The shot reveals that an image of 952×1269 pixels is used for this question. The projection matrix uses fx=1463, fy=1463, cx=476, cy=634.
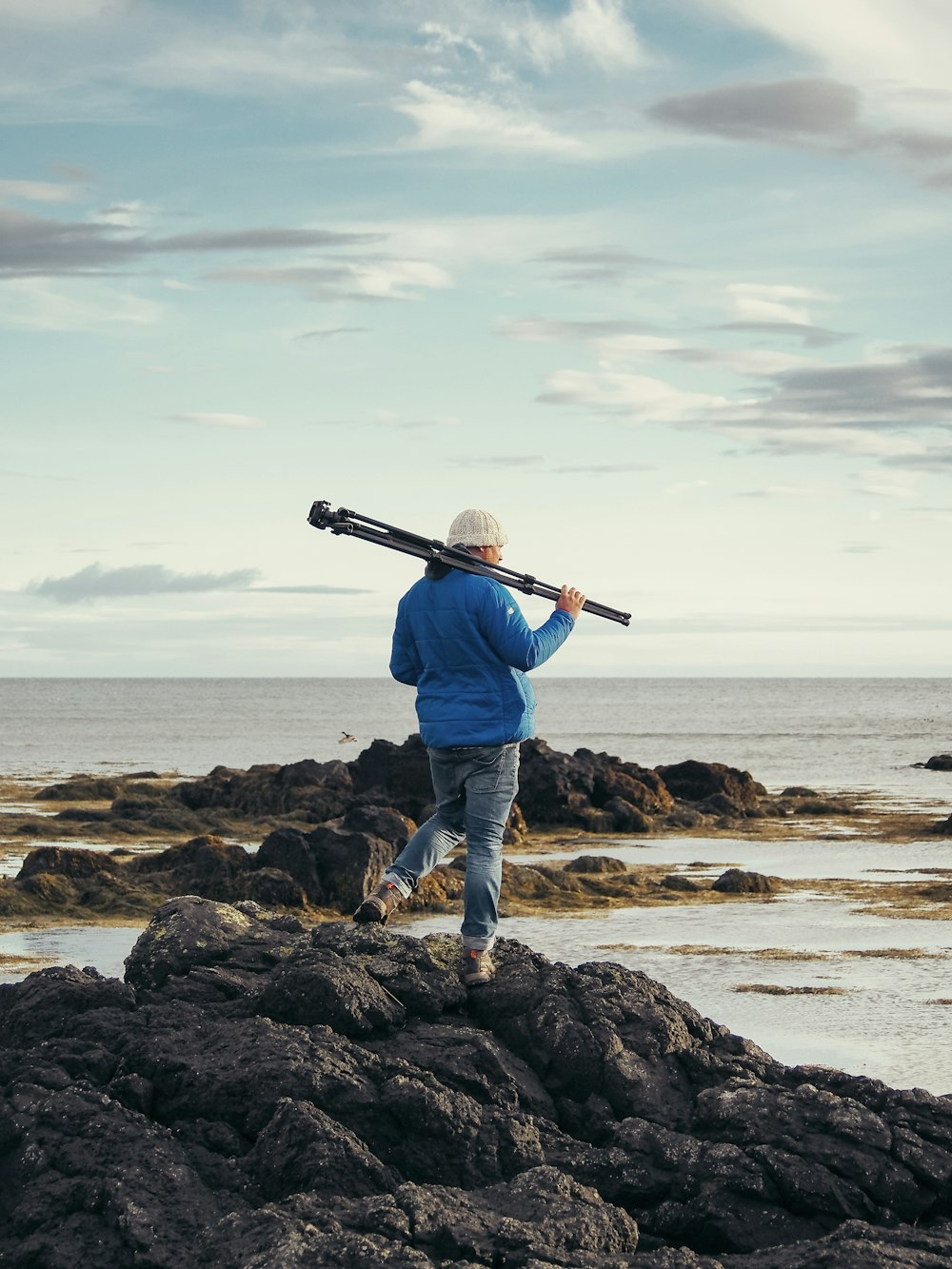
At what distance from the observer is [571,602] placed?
7.62m

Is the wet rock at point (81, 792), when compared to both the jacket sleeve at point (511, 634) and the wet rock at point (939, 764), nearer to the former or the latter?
the wet rock at point (939, 764)

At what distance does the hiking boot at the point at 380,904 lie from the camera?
7.36 metres

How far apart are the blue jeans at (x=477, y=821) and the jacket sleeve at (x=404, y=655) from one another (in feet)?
1.63

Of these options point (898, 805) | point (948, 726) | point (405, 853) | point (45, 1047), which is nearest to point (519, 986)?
point (405, 853)

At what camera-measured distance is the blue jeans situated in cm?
722

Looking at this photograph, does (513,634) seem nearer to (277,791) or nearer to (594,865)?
(594,865)

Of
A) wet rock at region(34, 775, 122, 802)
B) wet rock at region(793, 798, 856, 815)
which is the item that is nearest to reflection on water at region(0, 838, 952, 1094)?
wet rock at region(793, 798, 856, 815)

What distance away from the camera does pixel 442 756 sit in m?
7.36

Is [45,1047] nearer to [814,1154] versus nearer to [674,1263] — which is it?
[674,1263]

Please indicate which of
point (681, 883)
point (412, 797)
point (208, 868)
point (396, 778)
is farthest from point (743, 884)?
point (396, 778)

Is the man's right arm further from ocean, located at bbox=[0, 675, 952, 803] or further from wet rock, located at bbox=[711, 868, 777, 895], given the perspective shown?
ocean, located at bbox=[0, 675, 952, 803]

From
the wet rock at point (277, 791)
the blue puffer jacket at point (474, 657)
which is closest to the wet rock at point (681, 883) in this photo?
the wet rock at point (277, 791)

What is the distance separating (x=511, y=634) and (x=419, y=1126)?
7.62 ft

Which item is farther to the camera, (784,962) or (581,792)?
(581,792)
